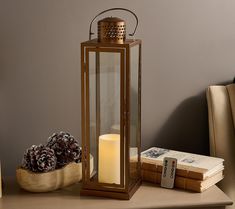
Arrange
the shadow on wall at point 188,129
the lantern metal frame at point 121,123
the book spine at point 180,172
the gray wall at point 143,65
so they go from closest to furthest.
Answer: the lantern metal frame at point 121,123 < the book spine at point 180,172 < the gray wall at point 143,65 < the shadow on wall at point 188,129

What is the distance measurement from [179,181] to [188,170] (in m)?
0.05

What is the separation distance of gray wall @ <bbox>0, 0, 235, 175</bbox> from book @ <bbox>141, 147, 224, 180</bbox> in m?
0.24

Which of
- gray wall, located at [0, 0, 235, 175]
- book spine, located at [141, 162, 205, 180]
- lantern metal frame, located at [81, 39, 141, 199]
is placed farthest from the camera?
gray wall, located at [0, 0, 235, 175]

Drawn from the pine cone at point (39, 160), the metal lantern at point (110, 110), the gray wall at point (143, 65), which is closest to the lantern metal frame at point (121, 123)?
the metal lantern at point (110, 110)

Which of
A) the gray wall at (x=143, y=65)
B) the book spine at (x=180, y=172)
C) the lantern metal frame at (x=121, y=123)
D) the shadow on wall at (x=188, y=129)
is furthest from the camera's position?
the shadow on wall at (x=188, y=129)

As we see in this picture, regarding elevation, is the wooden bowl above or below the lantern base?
above

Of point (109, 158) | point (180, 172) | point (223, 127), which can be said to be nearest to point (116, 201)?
point (109, 158)

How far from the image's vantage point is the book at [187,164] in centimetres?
169

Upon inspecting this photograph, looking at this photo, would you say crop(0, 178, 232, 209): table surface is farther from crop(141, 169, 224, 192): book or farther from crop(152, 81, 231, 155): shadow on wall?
crop(152, 81, 231, 155): shadow on wall

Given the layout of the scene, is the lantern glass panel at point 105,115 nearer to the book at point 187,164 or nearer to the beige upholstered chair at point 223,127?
the book at point 187,164

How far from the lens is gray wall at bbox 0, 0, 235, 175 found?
1.91m

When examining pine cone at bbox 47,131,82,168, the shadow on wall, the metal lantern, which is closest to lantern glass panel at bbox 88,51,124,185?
the metal lantern

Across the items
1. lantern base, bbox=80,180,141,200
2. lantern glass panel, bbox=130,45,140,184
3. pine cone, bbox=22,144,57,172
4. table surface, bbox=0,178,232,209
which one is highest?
lantern glass panel, bbox=130,45,140,184

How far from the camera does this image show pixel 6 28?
1.89m
